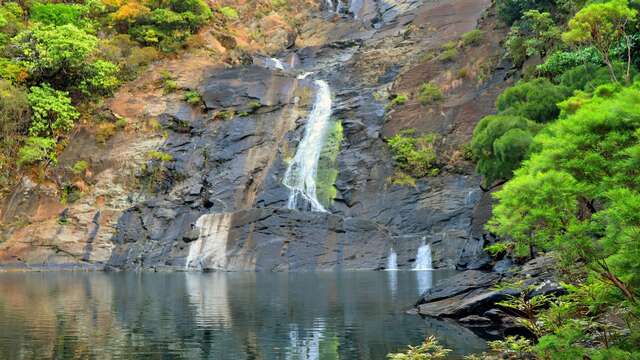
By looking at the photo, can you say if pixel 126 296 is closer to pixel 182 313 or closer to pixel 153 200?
pixel 182 313

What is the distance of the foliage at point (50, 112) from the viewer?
57031 mm

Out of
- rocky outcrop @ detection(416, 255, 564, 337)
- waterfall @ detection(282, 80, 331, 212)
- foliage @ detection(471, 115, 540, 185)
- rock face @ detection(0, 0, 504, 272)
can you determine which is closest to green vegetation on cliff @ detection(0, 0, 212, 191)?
rock face @ detection(0, 0, 504, 272)

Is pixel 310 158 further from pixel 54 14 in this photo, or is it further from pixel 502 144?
pixel 54 14

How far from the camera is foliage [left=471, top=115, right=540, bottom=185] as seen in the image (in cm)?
3278

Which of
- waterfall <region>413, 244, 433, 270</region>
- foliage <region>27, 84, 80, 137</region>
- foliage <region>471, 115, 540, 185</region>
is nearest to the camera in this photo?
foliage <region>471, 115, 540, 185</region>

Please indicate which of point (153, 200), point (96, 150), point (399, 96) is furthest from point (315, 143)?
point (96, 150)

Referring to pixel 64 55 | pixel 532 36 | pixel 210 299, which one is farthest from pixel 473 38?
pixel 210 299

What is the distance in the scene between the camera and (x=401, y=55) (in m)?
65.8

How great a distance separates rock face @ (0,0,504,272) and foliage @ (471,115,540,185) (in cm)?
402

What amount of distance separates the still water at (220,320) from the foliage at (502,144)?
651cm

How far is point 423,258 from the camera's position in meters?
43.8

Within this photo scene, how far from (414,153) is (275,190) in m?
10.4

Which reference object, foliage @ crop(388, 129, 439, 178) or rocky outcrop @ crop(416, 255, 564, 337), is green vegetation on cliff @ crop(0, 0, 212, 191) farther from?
rocky outcrop @ crop(416, 255, 564, 337)

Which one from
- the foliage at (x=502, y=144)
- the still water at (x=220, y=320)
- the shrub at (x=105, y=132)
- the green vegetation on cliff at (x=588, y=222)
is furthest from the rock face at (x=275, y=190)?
the green vegetation on cliff at (x=588, y=222)
